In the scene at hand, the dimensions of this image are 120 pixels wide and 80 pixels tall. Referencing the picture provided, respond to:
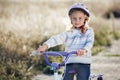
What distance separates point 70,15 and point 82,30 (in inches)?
10.2

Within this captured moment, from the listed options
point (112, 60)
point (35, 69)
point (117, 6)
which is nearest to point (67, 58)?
point (35, 69)

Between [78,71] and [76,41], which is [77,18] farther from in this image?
[78,71]

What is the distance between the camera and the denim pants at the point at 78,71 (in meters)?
6.74

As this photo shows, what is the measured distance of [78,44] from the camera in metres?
6.80

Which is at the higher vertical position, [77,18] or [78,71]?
[77,18]

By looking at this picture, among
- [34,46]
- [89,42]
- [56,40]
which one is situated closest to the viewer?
[89,42]

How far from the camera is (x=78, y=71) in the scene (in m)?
6.76

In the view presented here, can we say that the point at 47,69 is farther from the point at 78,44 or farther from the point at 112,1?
the point at 112,1

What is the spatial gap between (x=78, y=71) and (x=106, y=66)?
4.09m

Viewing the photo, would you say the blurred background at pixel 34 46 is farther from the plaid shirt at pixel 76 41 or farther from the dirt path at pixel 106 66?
the plaid shirt at pixel 76 41

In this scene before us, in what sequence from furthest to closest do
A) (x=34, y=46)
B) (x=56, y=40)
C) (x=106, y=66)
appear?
(x=34, y=46) → (x=106, y=66) → (x=56, y=40)

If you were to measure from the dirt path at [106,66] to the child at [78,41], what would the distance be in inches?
99.8

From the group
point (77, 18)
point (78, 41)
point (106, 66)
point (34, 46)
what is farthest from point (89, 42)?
point (34, 46)

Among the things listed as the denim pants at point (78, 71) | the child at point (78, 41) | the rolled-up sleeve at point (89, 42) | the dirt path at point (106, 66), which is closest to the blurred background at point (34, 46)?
the dirt path at point (106, 66)
